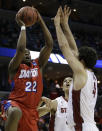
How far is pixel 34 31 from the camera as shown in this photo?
18766 mm

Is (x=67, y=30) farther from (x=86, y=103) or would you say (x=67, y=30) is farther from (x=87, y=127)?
(x=87, y=127)

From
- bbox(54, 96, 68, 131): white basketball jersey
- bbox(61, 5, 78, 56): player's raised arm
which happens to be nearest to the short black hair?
bbox(61, 5, 78, 56): player's raised arm

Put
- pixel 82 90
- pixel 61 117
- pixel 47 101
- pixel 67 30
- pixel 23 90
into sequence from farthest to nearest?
1. pixel 61 117
2. pixel 47 101
3. pixel 23 90
4. pixel 67 30
5. pixel 82 90

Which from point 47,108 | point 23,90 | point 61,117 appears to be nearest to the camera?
point 23,90

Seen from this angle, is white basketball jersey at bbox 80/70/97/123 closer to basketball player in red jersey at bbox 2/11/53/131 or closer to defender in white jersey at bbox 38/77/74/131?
basketball player in red jersey at bbox 2/11/53/131

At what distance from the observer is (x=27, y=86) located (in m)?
4.20

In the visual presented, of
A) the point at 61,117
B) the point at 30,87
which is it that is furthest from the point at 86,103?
the point at 61,117

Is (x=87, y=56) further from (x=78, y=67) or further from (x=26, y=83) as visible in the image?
(x=26, y=83)

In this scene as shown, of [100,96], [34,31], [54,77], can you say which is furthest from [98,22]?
[100,96]

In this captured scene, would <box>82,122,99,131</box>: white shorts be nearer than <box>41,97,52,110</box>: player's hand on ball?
Yes

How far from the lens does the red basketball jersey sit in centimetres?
418

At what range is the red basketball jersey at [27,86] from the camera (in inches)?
165

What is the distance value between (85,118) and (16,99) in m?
1.04

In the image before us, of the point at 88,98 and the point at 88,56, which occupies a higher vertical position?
the point at 88,56
